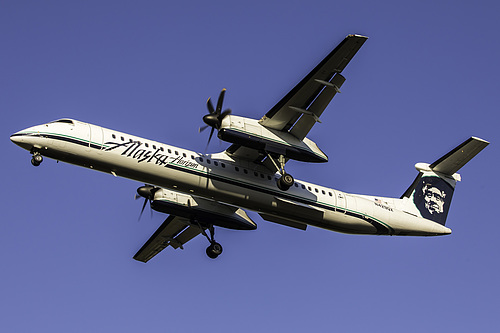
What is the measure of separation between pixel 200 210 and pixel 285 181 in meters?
4.36

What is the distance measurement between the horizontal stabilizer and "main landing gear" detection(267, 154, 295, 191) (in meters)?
7.36

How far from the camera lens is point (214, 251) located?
2525cm

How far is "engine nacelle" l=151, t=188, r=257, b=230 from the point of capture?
81.8ft

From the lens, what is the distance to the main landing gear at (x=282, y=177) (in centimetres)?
2266

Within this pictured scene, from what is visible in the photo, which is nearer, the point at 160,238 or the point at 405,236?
the point at 405,236

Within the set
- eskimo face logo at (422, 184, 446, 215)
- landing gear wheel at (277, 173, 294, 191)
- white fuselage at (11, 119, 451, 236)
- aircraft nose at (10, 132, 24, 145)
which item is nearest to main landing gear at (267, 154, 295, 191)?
landing gear wheel at (277, 173, 294, 191)

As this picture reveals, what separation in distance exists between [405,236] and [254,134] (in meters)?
8.21

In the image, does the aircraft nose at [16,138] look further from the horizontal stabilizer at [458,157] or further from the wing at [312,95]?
the horizontal stabilizer at [458,157]

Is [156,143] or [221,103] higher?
[221,103]

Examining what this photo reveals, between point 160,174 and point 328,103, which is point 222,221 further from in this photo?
point 328,103

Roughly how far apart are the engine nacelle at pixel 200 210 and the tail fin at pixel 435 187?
6.82 metres

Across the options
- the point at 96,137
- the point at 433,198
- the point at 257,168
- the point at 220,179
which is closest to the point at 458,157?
the point at 433,198

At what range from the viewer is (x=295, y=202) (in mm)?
23594

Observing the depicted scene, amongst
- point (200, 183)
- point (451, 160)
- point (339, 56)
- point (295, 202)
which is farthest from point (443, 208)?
point (200, 183)
